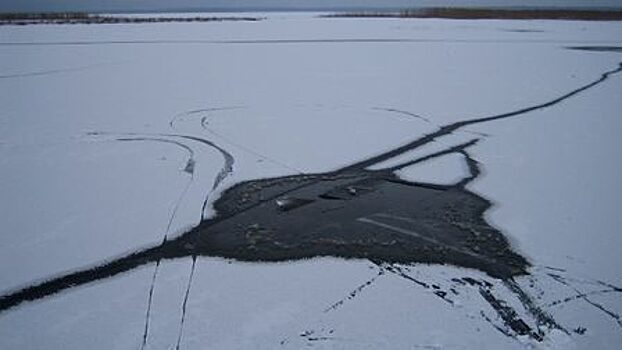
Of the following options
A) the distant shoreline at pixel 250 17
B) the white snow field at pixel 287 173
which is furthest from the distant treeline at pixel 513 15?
the white snow field at pixel 287 173

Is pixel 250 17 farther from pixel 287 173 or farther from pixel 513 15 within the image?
pixel 287 173

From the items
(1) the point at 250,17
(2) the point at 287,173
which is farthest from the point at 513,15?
(2) the point at 287,173

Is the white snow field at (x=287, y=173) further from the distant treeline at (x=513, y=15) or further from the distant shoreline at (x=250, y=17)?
the distant treeline at (x=513, y=15)

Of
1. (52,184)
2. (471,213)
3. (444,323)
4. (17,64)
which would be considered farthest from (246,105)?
(17,64)

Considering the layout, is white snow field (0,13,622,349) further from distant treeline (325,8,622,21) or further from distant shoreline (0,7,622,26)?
distant treeline (325,8,622,21)

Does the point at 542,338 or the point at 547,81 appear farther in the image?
the point at 547,81

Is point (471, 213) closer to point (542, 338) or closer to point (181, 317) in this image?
point (542, 338)

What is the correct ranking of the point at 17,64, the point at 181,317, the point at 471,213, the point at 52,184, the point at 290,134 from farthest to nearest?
1. the point at 17,64
2. the point at 290,134
3. the point at 52,184
4. the point at 471,213
5. the point at 181,317

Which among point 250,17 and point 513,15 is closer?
point 513,15

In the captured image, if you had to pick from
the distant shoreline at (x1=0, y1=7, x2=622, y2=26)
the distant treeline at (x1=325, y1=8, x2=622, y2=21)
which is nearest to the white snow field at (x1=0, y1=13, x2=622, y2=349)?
the distant shoreline at (x1=0, y1=7, x2=622, y2=26)
